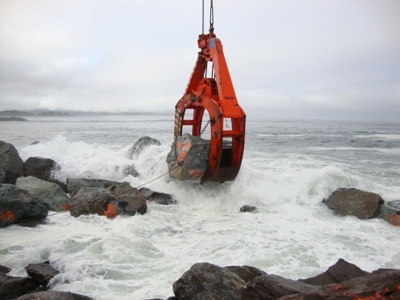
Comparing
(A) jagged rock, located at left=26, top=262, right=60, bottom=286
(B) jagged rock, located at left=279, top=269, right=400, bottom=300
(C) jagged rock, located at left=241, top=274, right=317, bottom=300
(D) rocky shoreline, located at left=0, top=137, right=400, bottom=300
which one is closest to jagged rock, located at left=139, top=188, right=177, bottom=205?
(D) rocky shoreline, located at left=0, top=137, right=400, bottom=300

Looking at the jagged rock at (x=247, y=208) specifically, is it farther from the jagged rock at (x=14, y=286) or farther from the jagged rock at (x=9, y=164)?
the jagged rock at (x=9, y=164)

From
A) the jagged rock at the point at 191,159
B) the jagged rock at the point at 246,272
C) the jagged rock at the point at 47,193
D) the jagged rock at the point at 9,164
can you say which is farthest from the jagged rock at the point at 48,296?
the jagged rock at the point at 9,164

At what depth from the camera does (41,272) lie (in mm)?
4055

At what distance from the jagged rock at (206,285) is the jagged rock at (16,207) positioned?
3.66m

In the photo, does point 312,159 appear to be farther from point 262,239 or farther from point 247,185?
point 262,239

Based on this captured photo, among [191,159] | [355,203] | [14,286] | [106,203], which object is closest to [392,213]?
[355,203]

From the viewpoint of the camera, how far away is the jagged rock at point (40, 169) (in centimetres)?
883

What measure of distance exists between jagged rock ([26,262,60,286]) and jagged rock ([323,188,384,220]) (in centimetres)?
566

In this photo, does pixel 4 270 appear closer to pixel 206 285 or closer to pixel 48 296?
pixel 48 296

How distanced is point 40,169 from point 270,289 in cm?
741

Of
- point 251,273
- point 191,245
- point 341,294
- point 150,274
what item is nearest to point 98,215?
point 191,245

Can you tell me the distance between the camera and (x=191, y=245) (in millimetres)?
5441

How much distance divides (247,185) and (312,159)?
6929mm

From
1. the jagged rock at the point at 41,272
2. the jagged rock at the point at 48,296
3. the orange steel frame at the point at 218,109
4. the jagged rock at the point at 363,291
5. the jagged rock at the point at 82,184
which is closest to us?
the jagged rock at the point at 363,291
